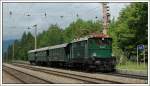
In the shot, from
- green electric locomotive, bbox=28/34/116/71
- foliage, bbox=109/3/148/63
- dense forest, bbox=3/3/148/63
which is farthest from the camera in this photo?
dense forest, bbox=3/3/148/63

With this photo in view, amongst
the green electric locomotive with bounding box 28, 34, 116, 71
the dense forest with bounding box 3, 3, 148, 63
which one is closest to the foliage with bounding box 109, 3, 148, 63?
the dense forest with bounding box 3, 3, 148, 63

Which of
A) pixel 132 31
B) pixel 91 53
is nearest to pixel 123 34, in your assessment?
pixel 132 31

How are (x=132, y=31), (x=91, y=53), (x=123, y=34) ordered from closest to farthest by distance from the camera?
1. (x=91, y=53)
2. (x=132, y=31)
3. (x=123, y=34)

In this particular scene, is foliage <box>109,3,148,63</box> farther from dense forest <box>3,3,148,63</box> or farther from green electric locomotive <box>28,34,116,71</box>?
green electric locomotive <box>28,34,116,71</box>

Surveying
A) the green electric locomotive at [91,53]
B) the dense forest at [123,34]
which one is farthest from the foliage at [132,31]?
the green electric locomotive at [91,53]

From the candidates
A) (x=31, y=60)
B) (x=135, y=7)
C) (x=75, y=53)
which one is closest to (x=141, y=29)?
(x=135, y=7)

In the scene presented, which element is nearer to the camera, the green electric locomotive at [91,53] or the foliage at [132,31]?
the green electric locomotive at [91,53]

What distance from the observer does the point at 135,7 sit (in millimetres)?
38406

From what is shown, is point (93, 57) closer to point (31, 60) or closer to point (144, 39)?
point (144, 39)

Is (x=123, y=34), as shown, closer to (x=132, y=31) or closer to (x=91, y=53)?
(x=132, y=31)

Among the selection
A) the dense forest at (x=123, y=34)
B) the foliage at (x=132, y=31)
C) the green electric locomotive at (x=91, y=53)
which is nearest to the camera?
the green electric locomotive at (x=91, y=53)

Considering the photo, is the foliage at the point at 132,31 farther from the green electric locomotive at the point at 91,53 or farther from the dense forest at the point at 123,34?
the green electric locomotive at the point at 91,53

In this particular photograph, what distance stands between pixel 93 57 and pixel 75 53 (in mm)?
3901

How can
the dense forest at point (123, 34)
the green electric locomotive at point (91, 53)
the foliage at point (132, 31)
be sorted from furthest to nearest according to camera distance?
the dense forest at point (123, 34), the foliage at point (132, 31), the green electric locomotive at point (91, 53)
